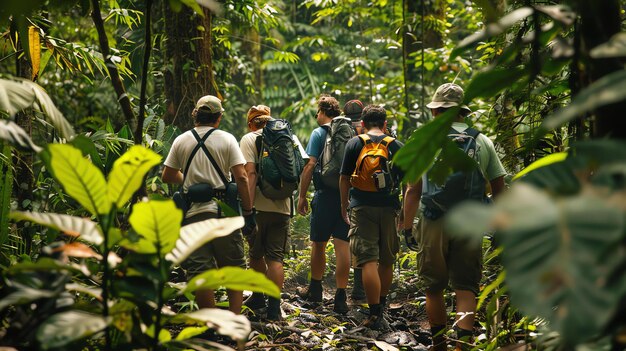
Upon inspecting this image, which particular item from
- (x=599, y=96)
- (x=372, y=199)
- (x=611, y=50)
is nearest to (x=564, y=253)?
(x=599, y=96)

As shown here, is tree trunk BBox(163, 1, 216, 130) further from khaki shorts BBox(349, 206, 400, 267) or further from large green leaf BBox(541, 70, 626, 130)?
large green leaf BBox(541, 70, 626, 130)

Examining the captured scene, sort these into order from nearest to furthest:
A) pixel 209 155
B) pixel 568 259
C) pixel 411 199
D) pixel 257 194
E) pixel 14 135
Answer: pixel 568 259 → pixel 14 135 → pixel 411 199 → pixel 209 155 → pixel 257 194

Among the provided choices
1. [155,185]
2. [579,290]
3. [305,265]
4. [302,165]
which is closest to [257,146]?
[302,165]

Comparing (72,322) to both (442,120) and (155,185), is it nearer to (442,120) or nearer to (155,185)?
(442,120)

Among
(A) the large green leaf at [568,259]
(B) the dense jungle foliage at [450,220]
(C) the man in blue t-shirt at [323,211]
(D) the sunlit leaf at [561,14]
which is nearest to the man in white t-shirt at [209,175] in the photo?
(B) the dense jungle foliage at [450,220]

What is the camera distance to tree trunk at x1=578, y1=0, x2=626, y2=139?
1.35 metres

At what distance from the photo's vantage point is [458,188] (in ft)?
13.8

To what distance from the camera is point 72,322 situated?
159 centimetres

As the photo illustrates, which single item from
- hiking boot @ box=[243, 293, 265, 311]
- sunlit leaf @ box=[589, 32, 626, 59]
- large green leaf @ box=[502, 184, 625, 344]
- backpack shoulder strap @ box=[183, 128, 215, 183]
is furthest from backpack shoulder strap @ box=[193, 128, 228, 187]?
large green leaf @ box=[502, 184, 625, 344]

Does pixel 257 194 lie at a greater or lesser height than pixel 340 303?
greater

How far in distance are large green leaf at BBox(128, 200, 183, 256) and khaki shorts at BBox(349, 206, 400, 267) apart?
12.2 feet

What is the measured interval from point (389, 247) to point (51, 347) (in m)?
4.33

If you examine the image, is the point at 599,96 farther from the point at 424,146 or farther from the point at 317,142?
the point at 317,142

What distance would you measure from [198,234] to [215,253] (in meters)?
2.97
